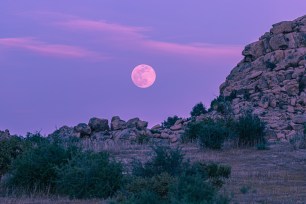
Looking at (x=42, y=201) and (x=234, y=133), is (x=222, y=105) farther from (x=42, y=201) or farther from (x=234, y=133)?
(x=42, y=201)

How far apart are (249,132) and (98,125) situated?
22.2 m

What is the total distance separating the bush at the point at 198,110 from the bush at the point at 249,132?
1173 inches

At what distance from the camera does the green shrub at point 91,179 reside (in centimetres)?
2130

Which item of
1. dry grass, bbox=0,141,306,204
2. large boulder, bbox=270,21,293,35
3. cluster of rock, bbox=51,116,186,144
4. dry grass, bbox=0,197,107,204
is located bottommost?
dry grass, bbox=0,197,107,204

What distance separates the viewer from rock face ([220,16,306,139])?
200ft

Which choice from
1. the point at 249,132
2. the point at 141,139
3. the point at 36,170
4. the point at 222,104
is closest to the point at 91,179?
the point at 36,170

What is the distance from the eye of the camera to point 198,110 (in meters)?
70.2

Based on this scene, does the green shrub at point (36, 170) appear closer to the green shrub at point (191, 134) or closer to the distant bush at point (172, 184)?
the distant bush at point (172, 184)

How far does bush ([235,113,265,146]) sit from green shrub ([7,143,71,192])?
1550cm

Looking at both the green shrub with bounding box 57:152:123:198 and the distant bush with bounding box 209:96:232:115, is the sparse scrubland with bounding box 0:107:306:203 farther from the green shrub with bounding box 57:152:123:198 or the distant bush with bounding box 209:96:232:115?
the distant bush with bounding box 209:96:232:115

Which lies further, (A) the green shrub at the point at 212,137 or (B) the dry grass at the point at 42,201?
(A) the green shrub at the point at 212,137

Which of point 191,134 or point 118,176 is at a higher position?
point 191,134

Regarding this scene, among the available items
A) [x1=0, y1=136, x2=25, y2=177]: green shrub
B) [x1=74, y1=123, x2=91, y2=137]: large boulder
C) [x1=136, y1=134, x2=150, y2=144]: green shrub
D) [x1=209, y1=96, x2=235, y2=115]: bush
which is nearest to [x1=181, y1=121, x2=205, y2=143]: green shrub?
[x1=136, y1=134, x2=150, y2=144]: green shrub

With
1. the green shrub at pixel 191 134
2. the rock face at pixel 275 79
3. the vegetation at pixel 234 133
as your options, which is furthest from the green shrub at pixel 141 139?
the rock face at pixel 275 79
